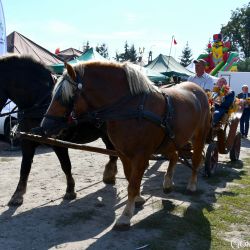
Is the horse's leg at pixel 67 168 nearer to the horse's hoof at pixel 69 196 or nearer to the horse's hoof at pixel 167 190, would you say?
the horse's hoof at pixel 69 196

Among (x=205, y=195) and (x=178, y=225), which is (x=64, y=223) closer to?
(x=178, y=225)

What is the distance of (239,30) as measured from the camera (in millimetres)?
67500

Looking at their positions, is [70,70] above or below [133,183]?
above

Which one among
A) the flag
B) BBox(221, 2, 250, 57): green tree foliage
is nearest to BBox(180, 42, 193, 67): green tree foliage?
BBox(221, 2, 250, 57): green tree foliage

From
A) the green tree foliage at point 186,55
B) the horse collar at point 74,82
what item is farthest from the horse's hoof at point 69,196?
the green tree foliage at point 186,55

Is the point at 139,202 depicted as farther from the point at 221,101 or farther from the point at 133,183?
the point at 221,101

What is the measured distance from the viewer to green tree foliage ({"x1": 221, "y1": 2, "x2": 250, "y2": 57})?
219ft

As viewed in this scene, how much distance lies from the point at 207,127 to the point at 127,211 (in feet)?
7.22

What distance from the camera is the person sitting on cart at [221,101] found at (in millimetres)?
6762

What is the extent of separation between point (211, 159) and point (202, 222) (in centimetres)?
237

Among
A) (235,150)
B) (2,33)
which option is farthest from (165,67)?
(235,150)

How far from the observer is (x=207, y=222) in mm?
4312

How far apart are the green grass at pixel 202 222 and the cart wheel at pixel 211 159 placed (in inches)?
29.0

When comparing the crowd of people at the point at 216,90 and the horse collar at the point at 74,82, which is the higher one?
the horse collar at the point at 74,82
